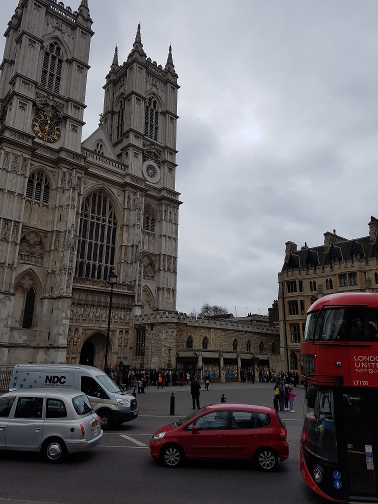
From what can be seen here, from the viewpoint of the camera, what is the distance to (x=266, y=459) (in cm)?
814

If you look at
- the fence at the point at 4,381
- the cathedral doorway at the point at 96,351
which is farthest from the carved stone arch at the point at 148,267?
the fence at the point at 4,381

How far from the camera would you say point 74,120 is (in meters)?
39.1

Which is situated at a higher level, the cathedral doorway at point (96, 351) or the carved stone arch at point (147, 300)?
the carved stone arch at point (147, 300)

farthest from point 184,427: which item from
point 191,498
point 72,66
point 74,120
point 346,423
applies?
point 72,66

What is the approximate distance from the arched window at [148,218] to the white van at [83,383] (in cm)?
3251

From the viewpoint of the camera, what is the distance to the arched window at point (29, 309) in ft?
110

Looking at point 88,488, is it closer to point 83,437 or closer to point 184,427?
point 83,437

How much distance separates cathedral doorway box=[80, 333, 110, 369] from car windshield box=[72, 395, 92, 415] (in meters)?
27.0

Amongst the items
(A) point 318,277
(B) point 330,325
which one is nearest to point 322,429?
(B) point 330,325

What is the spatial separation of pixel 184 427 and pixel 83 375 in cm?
556

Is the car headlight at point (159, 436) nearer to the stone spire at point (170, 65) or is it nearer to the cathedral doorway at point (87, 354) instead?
the cathedral doorway at point (87, 354)

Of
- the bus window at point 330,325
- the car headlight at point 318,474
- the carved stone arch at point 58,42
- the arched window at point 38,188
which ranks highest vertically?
the carved stone arch at point 58,42

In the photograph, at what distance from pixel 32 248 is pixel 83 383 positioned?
82.8 ft

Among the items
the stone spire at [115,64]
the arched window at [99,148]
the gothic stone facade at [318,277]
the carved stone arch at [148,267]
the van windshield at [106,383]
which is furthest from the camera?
the stone spire at [115,64]
